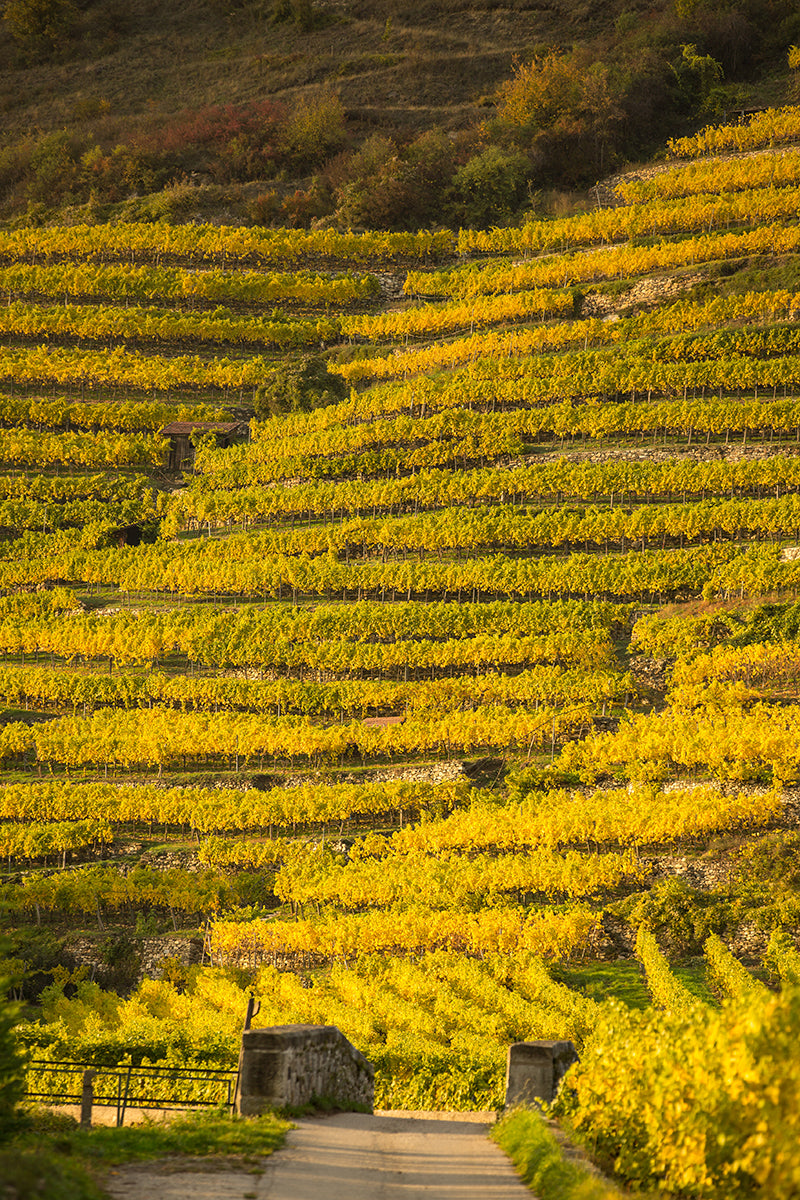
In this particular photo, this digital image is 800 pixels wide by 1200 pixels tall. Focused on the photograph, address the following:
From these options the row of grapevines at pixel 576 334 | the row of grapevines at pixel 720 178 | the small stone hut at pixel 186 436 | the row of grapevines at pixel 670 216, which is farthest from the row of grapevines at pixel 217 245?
the small stone hut at pixel 186 436

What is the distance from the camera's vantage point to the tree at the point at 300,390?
228 feet

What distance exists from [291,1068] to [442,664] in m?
33.6

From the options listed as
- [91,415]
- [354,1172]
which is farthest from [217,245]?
[354,1172]

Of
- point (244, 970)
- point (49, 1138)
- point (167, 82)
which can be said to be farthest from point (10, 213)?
point (49, 1138)

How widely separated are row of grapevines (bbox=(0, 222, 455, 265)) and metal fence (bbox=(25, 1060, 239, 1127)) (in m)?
75.3

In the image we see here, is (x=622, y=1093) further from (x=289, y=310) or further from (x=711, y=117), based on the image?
(x=711, y=117)

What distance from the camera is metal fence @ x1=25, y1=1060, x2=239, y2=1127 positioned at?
54.9 feet

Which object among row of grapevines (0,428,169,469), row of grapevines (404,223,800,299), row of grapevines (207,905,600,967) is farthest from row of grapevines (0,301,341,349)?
row of grapevines (207,905,600,967)

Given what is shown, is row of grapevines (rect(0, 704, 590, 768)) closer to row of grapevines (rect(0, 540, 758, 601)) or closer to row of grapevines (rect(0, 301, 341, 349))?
row of grapevines (rect(0, 540, 758, 601))

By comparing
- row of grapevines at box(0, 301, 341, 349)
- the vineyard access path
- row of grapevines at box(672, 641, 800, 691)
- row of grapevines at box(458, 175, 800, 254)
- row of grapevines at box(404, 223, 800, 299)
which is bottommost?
row of grapevines at box(672, 641, 800, 691)

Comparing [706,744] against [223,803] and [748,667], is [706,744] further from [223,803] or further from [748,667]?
[223,803]

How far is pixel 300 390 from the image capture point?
70000 millimetres

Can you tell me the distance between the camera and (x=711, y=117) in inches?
3757

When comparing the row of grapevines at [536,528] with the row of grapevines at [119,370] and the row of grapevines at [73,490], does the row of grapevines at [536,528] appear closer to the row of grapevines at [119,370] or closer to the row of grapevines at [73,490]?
the row of grapevines at [73,490]
